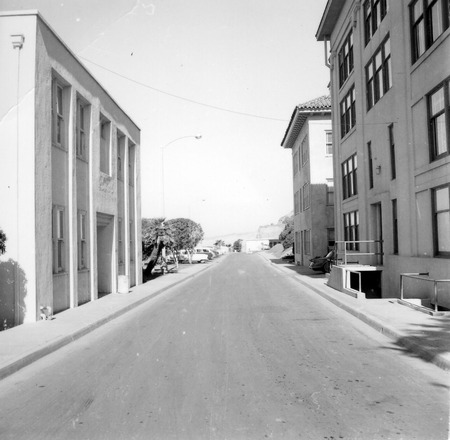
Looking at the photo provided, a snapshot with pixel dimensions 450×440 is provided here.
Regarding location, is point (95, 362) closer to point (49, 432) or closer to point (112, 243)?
point (49, 432)

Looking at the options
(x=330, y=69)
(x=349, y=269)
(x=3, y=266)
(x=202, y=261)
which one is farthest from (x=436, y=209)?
(x=202, y=261)

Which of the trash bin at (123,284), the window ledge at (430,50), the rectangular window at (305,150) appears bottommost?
the trash bin at (123,284)

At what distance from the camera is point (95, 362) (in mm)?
7766

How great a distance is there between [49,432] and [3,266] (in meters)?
7.52

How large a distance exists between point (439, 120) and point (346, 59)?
12076mm

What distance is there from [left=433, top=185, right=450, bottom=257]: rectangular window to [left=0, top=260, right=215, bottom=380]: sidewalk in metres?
8.44

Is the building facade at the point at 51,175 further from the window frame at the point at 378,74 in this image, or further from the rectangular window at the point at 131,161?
the window frame at the point at 378,74

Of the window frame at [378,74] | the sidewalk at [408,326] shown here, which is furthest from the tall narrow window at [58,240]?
the window frame at [378,74]

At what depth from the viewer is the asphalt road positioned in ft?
15.6

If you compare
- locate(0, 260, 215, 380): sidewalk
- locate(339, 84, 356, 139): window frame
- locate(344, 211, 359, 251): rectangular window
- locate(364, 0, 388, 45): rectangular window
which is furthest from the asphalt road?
locate(339, 84, 356, 139): window frame

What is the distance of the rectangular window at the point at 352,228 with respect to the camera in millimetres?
22928

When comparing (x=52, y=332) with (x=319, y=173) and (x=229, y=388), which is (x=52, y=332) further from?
(x=319, y=173)

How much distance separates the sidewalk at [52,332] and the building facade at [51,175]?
639 millimetres

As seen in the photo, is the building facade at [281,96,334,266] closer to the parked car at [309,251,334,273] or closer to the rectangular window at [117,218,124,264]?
the parked car at [309,251,334,273]
